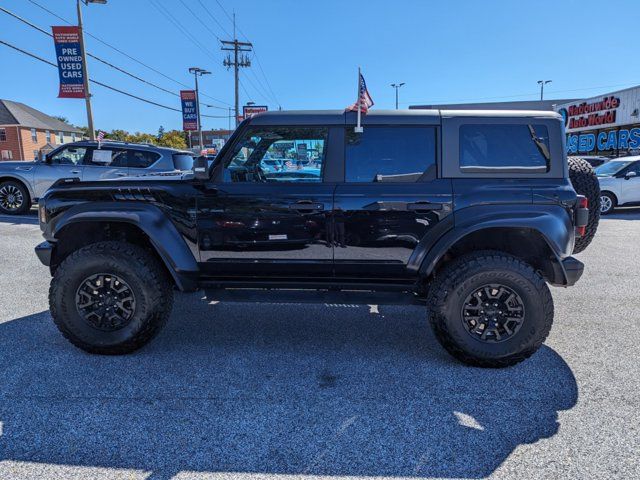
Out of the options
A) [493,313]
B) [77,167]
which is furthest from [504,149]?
[77,167]

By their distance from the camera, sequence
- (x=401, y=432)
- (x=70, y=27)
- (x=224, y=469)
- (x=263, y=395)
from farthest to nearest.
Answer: (x=70, y=27)
(x=263, y=395)
(x=401, y=432)
(x=224, y=469)

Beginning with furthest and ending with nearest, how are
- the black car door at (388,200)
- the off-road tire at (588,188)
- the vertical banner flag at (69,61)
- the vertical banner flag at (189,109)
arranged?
the vertical banner flag at (189,109), the vertical banner flag at (69,61), the off-road tire at (588,188), the black car door at (388,200)

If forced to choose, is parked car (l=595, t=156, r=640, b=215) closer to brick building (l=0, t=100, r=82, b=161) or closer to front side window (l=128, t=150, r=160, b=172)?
front side window (l=128, t=150, r=160, b=172)

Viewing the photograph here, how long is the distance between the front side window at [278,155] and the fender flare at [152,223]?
2.06 ft

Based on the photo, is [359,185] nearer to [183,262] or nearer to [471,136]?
[471,136]

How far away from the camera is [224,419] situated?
2822mm

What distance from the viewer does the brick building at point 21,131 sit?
5262 centimetres

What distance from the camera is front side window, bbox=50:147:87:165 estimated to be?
10.8 m

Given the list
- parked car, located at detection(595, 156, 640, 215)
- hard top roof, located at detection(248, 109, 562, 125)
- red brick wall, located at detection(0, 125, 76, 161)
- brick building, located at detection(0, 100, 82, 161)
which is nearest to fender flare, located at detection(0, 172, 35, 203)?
hard top roof, located at detection(248, 109, 562, 125)

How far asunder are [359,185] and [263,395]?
1.69 metres

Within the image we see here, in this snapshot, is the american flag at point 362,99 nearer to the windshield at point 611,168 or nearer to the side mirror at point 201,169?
the side mirror at point 201,169

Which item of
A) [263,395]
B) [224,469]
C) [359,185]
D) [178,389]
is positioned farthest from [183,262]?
[224,469]

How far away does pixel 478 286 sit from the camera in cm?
343

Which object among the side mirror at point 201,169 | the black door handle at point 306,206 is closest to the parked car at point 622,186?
the black door handle at point 306,206
